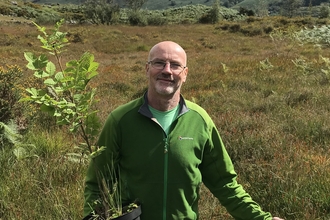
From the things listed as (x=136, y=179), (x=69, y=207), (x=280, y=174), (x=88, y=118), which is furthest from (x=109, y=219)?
(x=280, y=174)

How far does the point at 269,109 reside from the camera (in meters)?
5.93

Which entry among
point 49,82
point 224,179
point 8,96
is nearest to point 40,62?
point 49,82

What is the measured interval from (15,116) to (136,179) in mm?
3116

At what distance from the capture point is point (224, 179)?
2156mm

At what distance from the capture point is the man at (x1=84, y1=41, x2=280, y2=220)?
1.91 metres

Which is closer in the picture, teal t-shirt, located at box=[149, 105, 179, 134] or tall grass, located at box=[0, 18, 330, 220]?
teal t-shirt, located at box=[149, 105, 179, 134]

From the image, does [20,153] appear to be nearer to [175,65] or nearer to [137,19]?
[175,65]

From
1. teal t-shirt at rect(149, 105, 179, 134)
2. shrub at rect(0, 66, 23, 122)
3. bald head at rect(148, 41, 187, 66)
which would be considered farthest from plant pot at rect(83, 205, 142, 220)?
shrub at rect(0, 66, 23, 122)

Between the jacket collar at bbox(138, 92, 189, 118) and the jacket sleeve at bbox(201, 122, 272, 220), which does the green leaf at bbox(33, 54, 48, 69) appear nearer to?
the jacket collar at bbox(138, 92, 189, 118)

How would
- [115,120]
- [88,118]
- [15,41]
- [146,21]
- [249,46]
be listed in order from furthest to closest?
[146,21] < [15,41] < [249,46] < [115,120] < [88,118]

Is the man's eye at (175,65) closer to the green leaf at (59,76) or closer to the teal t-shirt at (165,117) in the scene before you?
the teal t-shirt at (165,117)

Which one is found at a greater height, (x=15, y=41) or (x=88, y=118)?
(x=88, y=118)

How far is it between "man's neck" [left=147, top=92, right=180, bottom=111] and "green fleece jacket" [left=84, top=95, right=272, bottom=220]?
5 centimetres

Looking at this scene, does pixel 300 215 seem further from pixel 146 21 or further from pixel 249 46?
pixel 146 21
